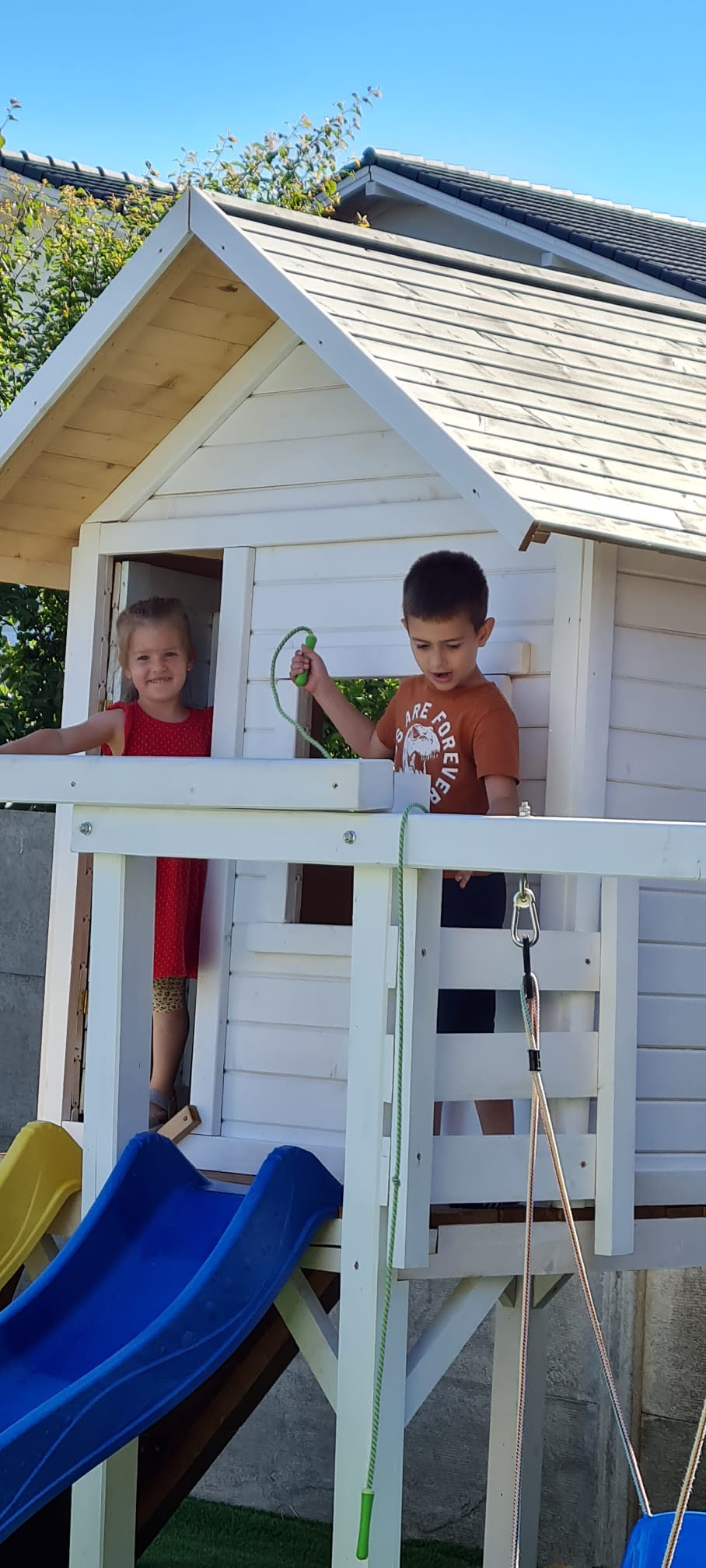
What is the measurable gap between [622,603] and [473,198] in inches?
396

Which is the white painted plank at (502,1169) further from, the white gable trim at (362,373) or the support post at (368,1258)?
the white gable trim at (362,373)

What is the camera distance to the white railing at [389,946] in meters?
3.59

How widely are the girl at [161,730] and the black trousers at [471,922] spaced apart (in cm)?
92

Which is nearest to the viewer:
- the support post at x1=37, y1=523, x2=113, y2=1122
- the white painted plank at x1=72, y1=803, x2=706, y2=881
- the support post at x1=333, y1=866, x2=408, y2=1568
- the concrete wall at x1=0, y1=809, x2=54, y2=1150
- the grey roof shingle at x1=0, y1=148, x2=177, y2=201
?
the white painted plank at x1=72, y1=803, x2=706, y2=881

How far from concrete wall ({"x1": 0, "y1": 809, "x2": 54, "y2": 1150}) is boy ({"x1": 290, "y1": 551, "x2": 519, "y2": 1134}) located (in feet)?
13.5

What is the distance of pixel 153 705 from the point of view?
5.38m

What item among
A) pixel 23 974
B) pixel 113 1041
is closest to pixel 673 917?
pixel 113 1041

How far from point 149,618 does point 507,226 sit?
367 inches

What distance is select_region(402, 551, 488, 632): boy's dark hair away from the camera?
14.9ft

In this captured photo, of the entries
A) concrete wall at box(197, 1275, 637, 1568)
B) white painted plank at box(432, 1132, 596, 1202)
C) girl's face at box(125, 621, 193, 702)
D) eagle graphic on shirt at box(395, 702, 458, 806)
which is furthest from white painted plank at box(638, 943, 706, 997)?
concrete wall at box(197, 1275, 637, 1568)

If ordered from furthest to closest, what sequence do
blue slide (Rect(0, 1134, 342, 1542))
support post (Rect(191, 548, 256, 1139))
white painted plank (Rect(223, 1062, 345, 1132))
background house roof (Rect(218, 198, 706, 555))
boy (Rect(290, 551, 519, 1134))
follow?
support post (Rect(191, 548, 256, 1139)), white painted plank (Rect(223, 1062, 345, 1132)), boy (Rect(290, 551, 519, 1134)), background house roof (Rect(218, 198, 706, 555)), blue slide (Rect(0, 1134, 342, 1542))

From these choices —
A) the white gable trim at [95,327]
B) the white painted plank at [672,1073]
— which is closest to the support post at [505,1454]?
the white painted plank at [672,1073]

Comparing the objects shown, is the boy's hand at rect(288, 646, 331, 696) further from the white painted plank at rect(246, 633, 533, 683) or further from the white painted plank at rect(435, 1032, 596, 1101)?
the white painted plank at rect(435, 1032, 596, 1101)

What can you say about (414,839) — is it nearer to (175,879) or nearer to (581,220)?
(175,879)
